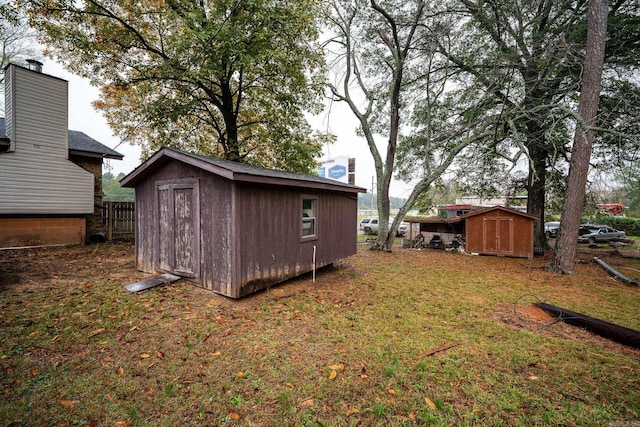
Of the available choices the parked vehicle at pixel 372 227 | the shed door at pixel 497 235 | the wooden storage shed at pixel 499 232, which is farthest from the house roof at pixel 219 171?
the parked vehicle at pixel 372 227

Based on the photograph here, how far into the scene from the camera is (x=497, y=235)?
479 inches

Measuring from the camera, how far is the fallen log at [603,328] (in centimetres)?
369

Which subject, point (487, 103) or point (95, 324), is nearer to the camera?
point (95, 324)

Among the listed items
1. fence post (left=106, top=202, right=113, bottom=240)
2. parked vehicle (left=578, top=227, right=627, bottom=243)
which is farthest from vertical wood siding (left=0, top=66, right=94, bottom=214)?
parked vehicle (left=578, top=227, right=627, bottom=243)

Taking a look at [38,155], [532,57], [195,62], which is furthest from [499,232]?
[38,155]

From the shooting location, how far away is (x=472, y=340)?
381 cm

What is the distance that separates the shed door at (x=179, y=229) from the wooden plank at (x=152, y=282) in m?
0.16

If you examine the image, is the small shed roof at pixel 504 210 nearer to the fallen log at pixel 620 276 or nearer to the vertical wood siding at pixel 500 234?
the vertical wood siding at pixel 500 234

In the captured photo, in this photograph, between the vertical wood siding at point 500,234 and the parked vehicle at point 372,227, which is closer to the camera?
the vertical wood siding at point 500,234

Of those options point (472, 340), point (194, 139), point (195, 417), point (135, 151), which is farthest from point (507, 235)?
point (135, 151)

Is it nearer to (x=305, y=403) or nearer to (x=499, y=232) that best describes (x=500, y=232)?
(x=499, y=232)

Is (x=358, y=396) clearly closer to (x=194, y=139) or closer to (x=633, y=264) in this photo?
(x=194, y=139)

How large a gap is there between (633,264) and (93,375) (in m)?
16.7

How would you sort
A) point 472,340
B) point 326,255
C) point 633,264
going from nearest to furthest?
point 472,340
point 326,255
point 633,264
